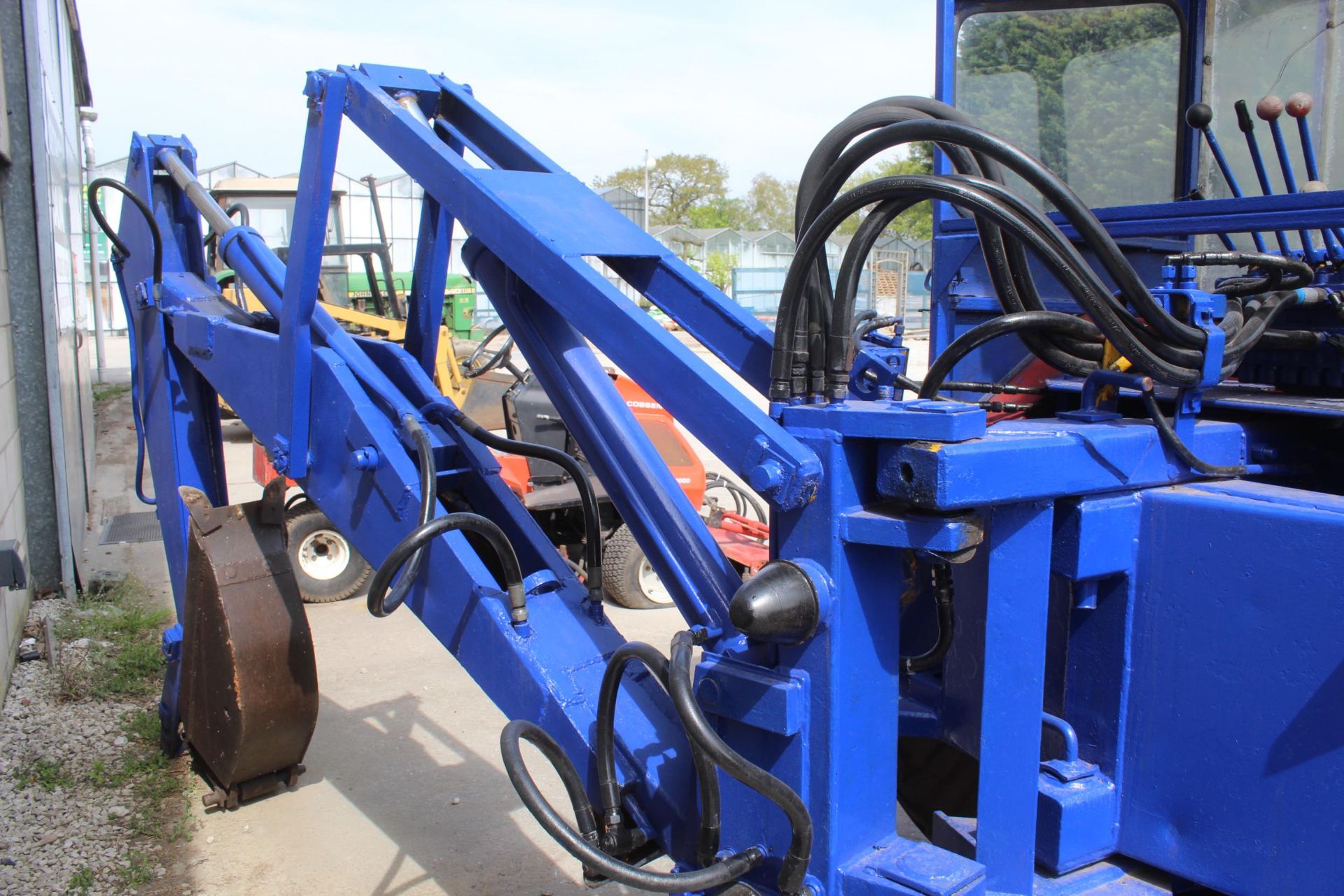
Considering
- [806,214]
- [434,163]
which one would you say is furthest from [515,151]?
[806,214]

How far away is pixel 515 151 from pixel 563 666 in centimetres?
116

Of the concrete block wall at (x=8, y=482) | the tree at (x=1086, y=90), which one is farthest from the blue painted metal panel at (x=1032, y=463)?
the concrete block wall at (x=8, y=482)

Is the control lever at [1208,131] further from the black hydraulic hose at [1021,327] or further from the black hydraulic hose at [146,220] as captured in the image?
the black hydraulic hose at [146,220]

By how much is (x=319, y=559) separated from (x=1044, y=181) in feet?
18.7

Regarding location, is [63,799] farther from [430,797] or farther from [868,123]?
[868,123]

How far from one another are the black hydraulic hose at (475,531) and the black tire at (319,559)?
173 inches

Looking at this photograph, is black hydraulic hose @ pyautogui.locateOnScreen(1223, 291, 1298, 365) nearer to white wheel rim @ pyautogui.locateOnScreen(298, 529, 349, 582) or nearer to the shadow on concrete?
the shadow on concrete

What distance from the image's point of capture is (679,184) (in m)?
68.8

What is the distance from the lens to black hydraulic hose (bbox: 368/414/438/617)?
89.6 inches

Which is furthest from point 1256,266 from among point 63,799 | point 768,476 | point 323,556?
point 323,556

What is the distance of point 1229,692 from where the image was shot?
5.51 ft

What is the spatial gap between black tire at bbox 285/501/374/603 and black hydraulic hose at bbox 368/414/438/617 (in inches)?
168

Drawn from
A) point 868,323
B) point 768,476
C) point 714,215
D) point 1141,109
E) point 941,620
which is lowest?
point 941,620

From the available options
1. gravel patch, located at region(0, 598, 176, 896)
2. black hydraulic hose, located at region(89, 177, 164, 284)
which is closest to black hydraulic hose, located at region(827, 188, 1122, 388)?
black hydraulic hose, located at region(89, 177, 164, 284)
